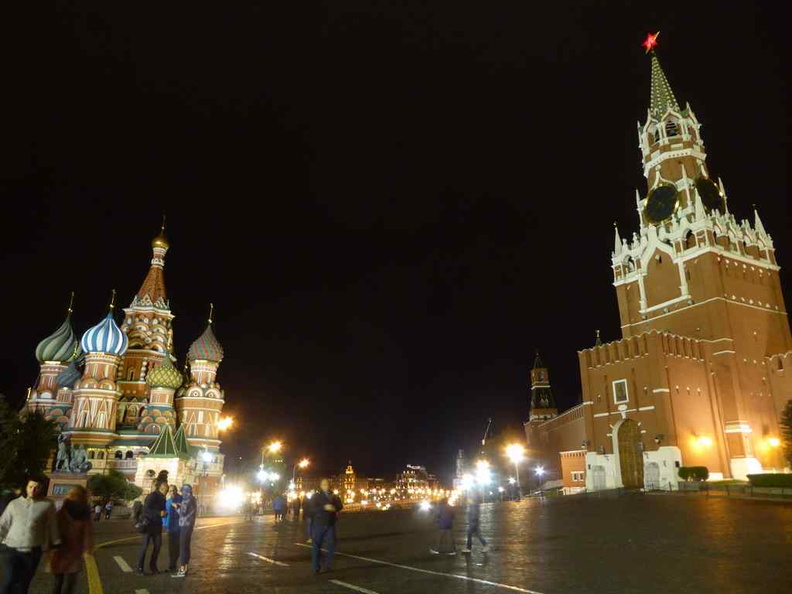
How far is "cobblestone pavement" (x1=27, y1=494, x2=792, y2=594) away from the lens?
8.55 meters

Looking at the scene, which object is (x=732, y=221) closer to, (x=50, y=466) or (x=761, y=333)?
(x=761, y=333)

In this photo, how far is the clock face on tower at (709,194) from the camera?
176 ft

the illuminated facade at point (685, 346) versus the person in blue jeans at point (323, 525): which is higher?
the illuminated facade at point (685, 346)

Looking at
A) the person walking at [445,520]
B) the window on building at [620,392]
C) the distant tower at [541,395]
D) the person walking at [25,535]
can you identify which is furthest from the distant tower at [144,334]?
the person walking at [25,535]

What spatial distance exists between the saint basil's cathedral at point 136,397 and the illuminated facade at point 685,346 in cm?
3901

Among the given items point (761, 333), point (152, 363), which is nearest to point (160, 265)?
point (152, 363)

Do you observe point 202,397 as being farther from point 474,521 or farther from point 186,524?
point 474,521

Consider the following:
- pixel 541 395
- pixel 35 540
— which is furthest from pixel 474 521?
pixel 541 395

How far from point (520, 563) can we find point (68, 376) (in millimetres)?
69177

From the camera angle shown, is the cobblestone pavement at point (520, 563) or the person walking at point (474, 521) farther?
the person walking at point (474, 521)

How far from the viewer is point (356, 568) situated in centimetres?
1092

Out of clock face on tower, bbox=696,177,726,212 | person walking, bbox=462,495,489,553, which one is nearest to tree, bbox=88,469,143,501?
person walking, bbox=462,495,489,553

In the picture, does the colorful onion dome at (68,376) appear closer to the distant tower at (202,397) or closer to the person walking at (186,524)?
the distant tower at (202,397)

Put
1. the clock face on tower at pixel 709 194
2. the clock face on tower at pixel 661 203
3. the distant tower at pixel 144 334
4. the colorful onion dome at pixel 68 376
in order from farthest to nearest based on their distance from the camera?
the distant tower at pixel 144 334, the colorful onion dome at pixel 68 376, the clock face on tower at pixel 661 203, the clock face on tower at pixel 709 194
